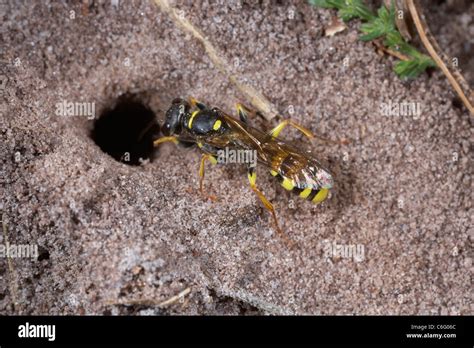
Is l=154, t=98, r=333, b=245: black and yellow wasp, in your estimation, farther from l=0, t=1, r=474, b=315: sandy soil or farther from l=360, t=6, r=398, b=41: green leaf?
l=360, t=6, r=398, b=41: green leaf

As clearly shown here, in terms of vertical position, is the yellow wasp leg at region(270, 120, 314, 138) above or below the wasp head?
below

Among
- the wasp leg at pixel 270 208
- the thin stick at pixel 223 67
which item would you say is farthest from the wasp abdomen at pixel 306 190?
the thin stick at pixel 223 67

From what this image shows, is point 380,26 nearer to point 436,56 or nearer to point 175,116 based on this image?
point 436,56

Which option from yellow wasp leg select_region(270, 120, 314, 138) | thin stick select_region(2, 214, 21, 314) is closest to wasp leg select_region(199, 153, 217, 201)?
yellow wasp leg select_region(270, 120, 314, 138)

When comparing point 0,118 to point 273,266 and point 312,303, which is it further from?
point 312,303
